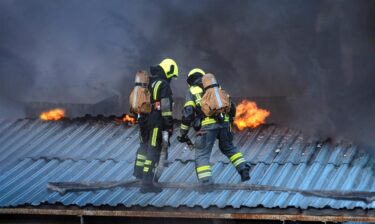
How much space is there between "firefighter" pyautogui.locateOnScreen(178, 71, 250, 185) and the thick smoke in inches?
75.0

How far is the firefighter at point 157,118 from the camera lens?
9008 mm

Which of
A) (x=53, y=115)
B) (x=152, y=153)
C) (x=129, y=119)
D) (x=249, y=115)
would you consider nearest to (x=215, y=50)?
(x=249, y=115)

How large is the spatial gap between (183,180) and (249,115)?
245 cm

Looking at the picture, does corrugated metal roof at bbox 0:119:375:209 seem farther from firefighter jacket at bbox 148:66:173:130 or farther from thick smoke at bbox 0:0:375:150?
firefighter jacket at bbox 148:66:173:130

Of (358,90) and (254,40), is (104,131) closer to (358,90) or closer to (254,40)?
(254,40)

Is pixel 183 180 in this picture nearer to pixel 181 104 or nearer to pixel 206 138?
pixel 206 138

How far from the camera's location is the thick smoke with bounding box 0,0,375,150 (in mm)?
10398

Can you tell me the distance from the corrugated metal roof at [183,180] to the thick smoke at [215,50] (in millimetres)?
1192

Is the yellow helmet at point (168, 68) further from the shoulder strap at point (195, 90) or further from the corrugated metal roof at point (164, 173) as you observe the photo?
the corrugated metal roof at point (164, 173)

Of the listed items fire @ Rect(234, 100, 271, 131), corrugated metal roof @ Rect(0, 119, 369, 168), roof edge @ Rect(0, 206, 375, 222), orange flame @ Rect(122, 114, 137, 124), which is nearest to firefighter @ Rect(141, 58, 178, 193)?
roof edge @ Rect(0, 206, 375, 222)

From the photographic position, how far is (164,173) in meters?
9.62

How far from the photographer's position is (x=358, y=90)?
10258 millimetres

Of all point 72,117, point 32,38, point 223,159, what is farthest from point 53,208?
point 32,38

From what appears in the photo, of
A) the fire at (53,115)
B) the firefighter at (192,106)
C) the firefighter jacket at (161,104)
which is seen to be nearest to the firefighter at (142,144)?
the firefighter jacket at (161,104)
